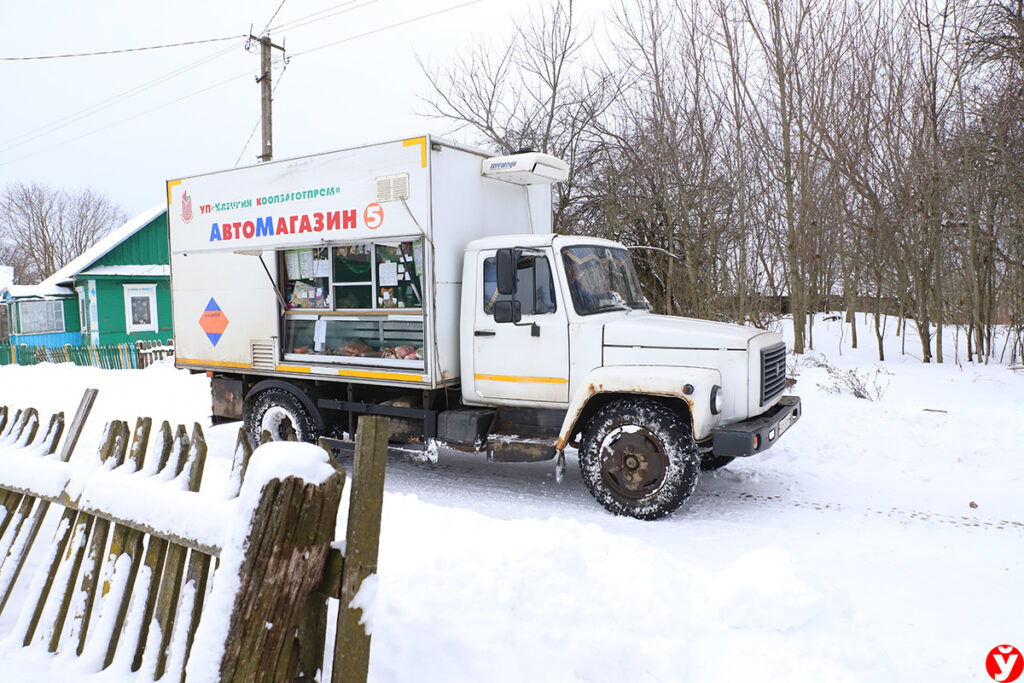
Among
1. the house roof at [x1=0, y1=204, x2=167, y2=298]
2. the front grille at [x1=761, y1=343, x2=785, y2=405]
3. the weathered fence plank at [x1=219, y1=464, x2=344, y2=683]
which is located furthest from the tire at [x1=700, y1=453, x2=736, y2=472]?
the house roof at [x1=0, y1=204, x2=167, y2=298]

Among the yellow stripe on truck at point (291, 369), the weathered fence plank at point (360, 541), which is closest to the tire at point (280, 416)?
the yellow stripe on truck at point (291, 369)

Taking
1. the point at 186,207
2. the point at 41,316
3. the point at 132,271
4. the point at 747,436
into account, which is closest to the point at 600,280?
the point at 747,436

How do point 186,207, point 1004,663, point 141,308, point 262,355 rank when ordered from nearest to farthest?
1. point 1004,663
2. point 262,355
3. point 186,207
4. point 141,308

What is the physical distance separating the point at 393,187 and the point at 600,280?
2144mm

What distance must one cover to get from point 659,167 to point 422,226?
35.2ft

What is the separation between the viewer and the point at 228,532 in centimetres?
243

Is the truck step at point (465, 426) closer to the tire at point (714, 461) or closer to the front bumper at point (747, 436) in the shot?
the front bumper at point (747, 436)

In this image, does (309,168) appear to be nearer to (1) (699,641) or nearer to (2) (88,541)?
(2) (88,541)

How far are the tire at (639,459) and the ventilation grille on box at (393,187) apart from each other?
2.73m

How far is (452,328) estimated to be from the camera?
6715 millimetres

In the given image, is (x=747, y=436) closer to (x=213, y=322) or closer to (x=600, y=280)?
(x=600, y=280)

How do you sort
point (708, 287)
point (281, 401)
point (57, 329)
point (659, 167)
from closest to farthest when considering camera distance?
point (281, 401), point (708, 287), point (659, 167), point (57, 329)

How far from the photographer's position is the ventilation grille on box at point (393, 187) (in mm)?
6527

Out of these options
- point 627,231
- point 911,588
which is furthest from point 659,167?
point 911,588
